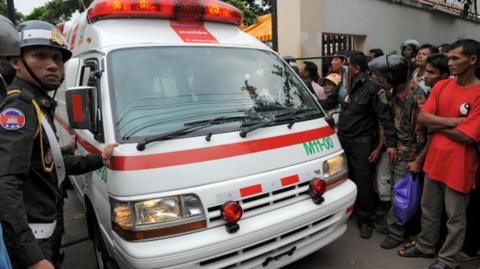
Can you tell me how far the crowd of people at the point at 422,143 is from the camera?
9.96 feet

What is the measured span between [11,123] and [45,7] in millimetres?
19390

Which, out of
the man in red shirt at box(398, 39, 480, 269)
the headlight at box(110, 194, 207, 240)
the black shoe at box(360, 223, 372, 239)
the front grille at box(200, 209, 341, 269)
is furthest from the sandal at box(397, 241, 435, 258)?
the headlight at box(110, 194, 207, 240)

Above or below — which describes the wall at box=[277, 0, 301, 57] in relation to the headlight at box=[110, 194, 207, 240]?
above

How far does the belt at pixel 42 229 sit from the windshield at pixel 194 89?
0.72m

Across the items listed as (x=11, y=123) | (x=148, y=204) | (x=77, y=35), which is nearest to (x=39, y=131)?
(x=11, y=123)

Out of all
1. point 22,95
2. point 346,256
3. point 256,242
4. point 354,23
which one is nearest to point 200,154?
point 256,242

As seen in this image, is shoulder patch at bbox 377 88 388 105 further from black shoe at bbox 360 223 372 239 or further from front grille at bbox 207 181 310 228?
front grille at bbox 207 181 310 228

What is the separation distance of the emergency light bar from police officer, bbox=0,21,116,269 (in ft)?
2.82

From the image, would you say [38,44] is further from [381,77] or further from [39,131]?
[381,77]

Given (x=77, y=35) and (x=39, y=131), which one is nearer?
(x=39, y=131)

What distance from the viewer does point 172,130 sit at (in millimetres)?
2621

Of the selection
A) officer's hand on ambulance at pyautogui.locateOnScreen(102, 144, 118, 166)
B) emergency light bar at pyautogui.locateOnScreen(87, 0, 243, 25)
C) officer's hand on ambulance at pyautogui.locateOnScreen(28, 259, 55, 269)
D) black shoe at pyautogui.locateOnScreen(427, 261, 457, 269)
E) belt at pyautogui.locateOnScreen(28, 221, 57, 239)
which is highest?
emergency light bar at pyautogui.locateOnScreen(87, 0, 243, 25)

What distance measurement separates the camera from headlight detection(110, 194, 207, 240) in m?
2.32

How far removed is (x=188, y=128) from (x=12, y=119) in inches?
43.3
